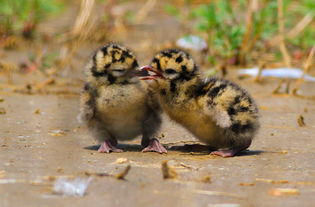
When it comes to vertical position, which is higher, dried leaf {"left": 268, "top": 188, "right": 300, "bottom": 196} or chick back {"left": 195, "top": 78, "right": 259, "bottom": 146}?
chick back {"left": 195, "top": 78, "right": 259, "bottom": 146}

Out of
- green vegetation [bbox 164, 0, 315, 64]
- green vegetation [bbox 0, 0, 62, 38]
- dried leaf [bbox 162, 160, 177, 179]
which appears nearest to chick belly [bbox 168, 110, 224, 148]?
dried leaf [bbox 162, 160, 177, 179]

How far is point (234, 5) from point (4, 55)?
4.14 m

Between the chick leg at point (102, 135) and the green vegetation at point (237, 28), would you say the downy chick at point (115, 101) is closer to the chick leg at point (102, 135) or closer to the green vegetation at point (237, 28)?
the chick leg at point (102, 135)

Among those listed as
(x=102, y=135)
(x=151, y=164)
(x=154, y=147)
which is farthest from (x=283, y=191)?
(x=102, y=135)

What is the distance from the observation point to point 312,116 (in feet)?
21.9

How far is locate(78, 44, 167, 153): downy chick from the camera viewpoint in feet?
16.7

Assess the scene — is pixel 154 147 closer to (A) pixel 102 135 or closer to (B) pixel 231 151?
(A) pixel 102 135

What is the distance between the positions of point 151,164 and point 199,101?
0.68m

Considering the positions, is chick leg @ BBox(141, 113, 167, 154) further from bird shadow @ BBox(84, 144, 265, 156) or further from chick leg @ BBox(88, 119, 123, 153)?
chick leg @ BBox(88, 119, 123, 153)

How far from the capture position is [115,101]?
506 centimetres

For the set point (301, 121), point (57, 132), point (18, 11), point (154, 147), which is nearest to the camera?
A: point (154, 147)

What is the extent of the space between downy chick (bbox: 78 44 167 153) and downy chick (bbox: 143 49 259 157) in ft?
0.45

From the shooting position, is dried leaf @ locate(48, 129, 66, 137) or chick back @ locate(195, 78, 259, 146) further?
dried leaf @ locate(48, 129, 66, 137)

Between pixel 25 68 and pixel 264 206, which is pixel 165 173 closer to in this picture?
pixel 264 206
